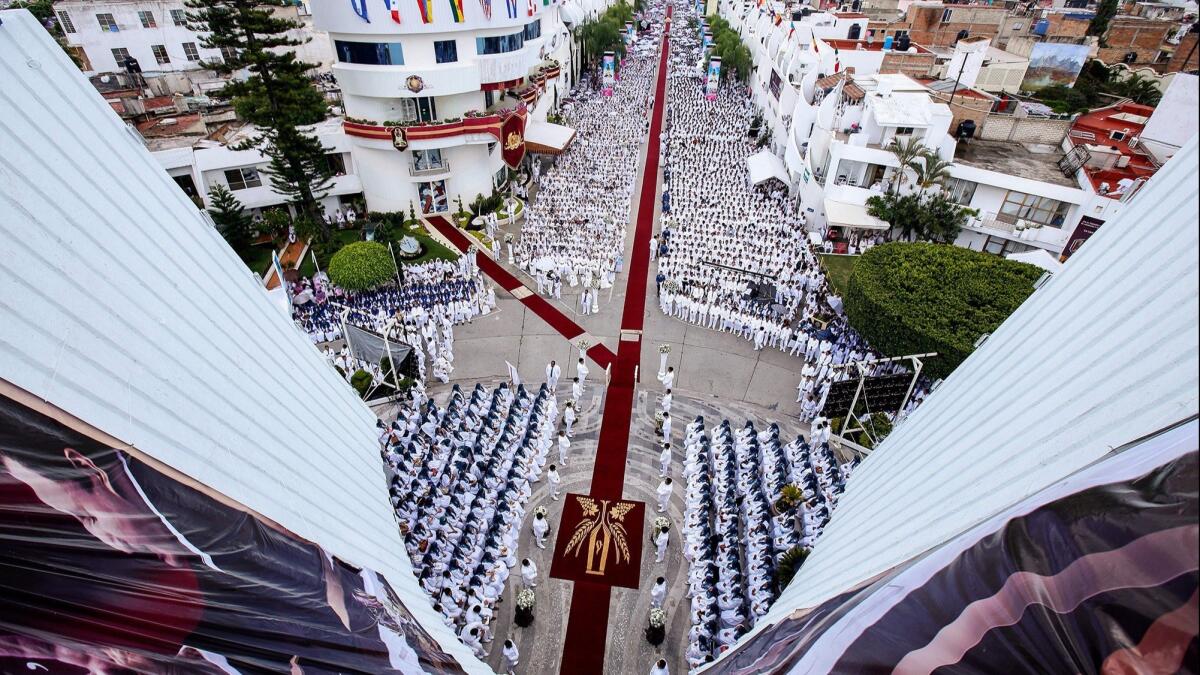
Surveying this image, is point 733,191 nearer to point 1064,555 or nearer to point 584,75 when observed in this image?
point 1064,555

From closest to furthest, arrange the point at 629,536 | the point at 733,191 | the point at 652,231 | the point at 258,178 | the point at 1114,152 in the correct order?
the point at 629,536
the point at 1114,152
the point at 258,178
the point at 652,231
the point at 733,191

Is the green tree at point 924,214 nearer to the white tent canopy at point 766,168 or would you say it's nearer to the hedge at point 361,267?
the white tent canopy at point 766,168

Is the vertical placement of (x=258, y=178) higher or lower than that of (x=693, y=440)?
higher

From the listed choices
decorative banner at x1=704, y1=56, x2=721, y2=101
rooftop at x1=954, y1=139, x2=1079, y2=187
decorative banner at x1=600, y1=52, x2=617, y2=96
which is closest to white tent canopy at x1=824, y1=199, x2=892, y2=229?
rooftop at x1=954, y1=139, x2=1079, y2=187

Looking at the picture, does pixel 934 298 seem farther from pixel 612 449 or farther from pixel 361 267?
pixel 361 267

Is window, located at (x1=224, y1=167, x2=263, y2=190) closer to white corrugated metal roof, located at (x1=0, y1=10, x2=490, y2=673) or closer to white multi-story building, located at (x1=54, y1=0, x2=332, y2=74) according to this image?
white multi-story building, located at (x1=54, y1=0, x2=332, y2=74)

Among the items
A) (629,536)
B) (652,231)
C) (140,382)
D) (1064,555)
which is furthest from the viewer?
(652,231)

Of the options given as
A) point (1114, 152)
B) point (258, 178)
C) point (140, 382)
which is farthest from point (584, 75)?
point (140, 382)
